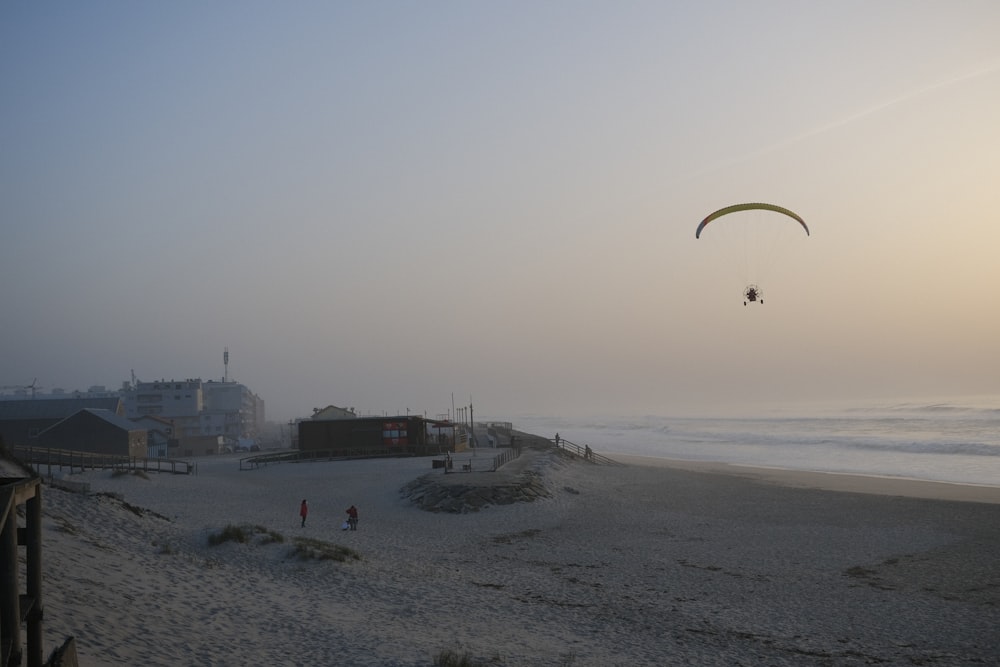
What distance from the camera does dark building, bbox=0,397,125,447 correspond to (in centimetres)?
5400

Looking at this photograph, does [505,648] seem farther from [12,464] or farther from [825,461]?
[825,461]

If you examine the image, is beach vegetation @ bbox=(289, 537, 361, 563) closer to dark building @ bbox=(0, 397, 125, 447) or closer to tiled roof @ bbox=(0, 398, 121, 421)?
dark building @ bbox=(0, 397, 125, 447)

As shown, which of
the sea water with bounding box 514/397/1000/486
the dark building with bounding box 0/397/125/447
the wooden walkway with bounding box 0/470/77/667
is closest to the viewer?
the wooden walkway with bounding box 0/470/77/667

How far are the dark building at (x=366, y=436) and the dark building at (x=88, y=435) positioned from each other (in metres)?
12.3

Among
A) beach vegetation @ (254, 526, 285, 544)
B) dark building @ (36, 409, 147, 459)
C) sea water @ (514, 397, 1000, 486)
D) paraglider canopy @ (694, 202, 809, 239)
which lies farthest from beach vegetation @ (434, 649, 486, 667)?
dark building @ (36, 409, 147, 459)

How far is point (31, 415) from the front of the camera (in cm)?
5672

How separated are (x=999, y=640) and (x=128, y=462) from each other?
145 ft

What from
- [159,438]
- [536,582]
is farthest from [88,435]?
→ [536,582]

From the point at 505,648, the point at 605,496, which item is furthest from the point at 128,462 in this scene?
the point at 505,648

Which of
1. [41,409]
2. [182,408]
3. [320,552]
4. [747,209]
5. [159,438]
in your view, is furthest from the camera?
[182,408]

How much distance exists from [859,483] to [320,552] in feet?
104

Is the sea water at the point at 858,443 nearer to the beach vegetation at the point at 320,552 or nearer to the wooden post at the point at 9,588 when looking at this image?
the beach vegetation at the point at 320,552

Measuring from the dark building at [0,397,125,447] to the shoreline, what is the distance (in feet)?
148

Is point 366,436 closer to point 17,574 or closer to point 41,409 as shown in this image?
point 41,409
